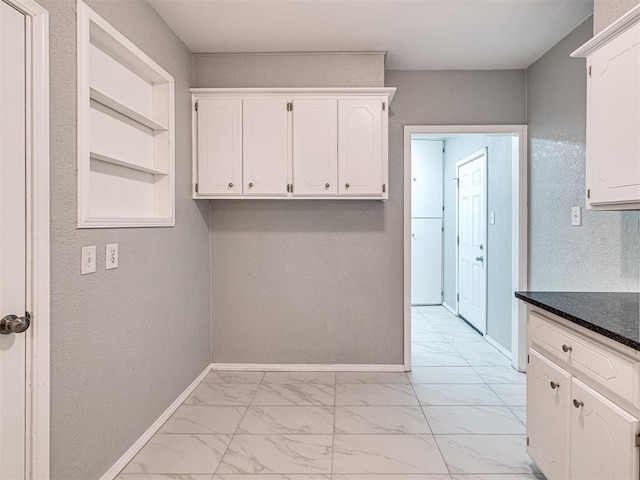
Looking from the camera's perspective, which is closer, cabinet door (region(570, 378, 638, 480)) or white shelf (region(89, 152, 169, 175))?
cabinet door (region(570, 378, 638, 480))

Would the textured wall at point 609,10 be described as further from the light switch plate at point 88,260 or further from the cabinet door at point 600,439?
the light switch plate at point 88,260

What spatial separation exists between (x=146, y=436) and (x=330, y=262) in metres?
1.78

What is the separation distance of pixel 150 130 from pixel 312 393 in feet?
7.08

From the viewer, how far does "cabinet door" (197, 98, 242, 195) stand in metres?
2.93

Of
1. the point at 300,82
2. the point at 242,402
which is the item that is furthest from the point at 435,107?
the point at 242,402

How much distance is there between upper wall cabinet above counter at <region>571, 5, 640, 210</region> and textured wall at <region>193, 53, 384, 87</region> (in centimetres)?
148

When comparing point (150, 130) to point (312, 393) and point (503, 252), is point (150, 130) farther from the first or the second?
point (503, 252)

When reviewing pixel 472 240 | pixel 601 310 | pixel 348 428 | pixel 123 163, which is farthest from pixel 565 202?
pixel 123 163

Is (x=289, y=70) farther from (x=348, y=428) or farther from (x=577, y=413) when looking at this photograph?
(x=577, y=413)

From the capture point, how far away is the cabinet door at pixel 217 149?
293 centimetres

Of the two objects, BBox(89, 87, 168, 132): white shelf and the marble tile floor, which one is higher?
BBox(89, 87, 168, 132): white shelf
